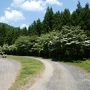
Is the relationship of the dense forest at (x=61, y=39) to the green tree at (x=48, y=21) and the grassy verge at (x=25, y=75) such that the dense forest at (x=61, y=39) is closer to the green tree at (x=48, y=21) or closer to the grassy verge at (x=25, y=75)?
the green tree at (x=48, y=21)

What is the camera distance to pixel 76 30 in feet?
219

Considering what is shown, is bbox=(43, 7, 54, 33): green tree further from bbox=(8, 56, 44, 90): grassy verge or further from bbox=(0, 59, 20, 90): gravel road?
bbox=(0, 59, 20, 90): gravel road

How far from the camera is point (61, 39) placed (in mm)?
64562

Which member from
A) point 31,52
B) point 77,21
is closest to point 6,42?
point 31,52

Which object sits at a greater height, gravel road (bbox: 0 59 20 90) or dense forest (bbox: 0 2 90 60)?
dense forest (bbox: 0 2 90 60)

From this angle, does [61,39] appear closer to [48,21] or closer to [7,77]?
[7,77]

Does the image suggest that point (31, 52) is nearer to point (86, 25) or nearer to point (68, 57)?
point (86, 25)

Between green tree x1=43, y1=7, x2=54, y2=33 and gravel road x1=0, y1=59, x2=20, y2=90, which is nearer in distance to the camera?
gravel road x1=0, y1=59, x2=20, y2=90

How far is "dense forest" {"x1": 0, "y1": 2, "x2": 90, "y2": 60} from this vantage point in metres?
63.5

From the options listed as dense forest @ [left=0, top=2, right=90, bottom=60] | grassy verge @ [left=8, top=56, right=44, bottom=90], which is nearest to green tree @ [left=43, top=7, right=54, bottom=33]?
dense forest @ [left=0, top=2, right=90, bottom=60]

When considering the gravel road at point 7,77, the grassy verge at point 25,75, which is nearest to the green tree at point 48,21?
the grassy verge at point 25,75

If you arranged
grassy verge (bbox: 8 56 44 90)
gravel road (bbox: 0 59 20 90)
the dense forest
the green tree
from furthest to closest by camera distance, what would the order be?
the green tree < the dense forest < gravel road (bbox: 0 59 20 90) < grassy verge (bbox: 8 56 44 90)

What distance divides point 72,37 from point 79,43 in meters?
2.06

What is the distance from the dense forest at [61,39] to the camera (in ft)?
208
